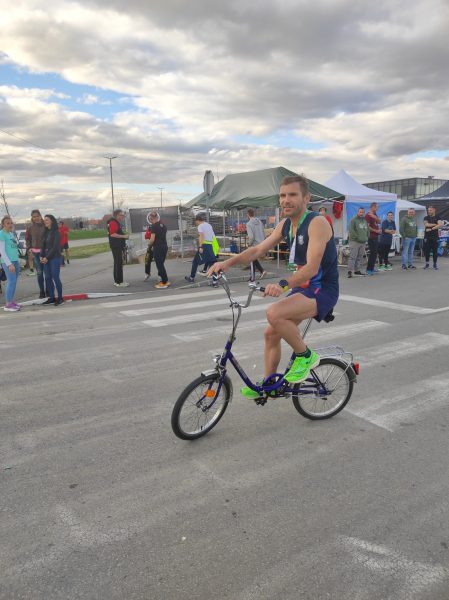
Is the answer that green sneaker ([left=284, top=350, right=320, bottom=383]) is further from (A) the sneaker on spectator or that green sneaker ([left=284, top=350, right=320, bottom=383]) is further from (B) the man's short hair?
(A) the sneaker on spectator

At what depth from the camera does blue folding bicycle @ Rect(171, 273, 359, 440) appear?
3425 millimetres

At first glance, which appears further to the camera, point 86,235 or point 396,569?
point 86,235

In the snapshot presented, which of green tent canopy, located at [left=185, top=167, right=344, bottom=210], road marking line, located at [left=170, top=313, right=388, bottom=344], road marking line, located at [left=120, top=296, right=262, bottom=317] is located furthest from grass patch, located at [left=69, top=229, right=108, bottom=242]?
road marking line, located at [left=170, top=313, right=388, bottom=344]

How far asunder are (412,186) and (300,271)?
4788 centimetres

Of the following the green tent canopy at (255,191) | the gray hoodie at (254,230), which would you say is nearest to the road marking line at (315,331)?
the gray hoodie at (254,230)

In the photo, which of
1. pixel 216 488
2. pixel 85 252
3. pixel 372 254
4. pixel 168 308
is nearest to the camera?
pixel 216 488

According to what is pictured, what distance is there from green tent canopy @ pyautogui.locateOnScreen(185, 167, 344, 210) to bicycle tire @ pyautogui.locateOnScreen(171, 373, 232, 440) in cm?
1181

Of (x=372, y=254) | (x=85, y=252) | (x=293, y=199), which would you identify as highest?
(x=293, y=199)

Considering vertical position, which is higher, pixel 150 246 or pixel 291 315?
pixel 150 246

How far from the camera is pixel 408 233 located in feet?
47.6

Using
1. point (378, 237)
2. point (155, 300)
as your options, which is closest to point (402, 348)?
point (155, 300)

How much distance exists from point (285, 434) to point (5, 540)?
6.94 feet

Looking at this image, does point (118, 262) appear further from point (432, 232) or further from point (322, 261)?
point (432, 232)

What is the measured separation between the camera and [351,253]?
1341 centimetres
